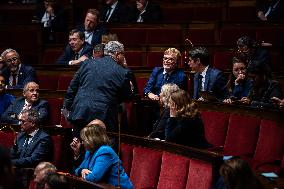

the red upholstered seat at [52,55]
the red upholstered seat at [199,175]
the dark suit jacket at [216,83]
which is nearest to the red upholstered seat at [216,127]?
the dark suit jacket at [216,83]

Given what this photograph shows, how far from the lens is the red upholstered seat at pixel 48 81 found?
15.9ft

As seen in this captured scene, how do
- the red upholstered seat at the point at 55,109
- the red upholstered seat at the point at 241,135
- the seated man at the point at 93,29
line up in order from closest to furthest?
1. the red upholstered seat at the point at 241,135
2. the red upholstered seat at the point at 55,109
3. the seated man at the point at 93,29

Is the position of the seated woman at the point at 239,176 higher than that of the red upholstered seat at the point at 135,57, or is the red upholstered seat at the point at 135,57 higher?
the red upholstered seat at the point at 135,57

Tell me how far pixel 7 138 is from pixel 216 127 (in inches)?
45.3

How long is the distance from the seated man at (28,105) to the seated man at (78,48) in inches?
23.8

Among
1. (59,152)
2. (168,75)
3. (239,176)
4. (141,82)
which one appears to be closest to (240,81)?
(168,75)

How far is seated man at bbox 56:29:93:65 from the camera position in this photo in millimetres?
4680

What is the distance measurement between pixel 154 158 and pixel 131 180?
204mm

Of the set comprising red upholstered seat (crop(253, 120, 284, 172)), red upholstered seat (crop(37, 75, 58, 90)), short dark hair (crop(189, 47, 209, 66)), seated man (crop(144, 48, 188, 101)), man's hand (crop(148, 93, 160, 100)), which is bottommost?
red upholstered seat (crop(253, 120, 284, 172))

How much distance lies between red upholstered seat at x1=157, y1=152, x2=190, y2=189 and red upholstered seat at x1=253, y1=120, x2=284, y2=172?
45cm

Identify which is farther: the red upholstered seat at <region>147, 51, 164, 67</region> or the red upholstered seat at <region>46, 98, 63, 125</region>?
the red upholstered seat at <region>147, 51, 164, 67</region>

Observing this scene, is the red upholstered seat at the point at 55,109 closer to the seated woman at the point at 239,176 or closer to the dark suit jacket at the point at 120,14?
the dark suit jacket at the point at 120,14

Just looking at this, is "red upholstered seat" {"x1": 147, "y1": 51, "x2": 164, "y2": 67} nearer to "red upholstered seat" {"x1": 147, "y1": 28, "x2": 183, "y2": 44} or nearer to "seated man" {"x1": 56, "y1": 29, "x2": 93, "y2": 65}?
"red upholstered seat" {"x1": 147, "y1": 28, "x2": 183, "y2": 44}

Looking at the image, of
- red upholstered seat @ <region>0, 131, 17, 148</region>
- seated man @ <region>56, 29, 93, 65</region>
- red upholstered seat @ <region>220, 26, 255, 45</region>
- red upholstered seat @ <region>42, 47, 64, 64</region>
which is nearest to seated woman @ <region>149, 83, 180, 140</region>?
red upholstered seat @ <region>0, 131, 17, 148</region>
